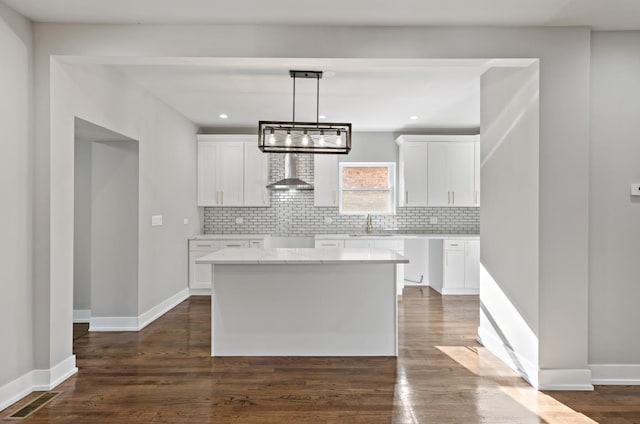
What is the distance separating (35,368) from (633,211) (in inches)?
180

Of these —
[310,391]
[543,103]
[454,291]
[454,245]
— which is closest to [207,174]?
[454,245]

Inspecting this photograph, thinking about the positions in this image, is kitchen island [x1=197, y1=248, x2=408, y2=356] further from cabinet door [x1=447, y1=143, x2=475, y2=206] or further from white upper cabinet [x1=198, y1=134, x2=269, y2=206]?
cabinet door [x1=447, y1=143, x2=475, y2=206]

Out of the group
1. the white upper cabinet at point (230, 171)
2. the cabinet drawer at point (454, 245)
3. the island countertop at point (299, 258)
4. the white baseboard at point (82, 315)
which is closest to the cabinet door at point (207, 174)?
the white upper cabinet at point (230, 171)

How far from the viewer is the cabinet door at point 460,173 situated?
259 inches

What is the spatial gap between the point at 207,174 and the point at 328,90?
2825 millimetres

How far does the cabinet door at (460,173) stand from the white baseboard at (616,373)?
378 centimetres

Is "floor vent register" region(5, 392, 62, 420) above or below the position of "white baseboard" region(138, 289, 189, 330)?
below

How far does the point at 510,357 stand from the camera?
338 centimetres

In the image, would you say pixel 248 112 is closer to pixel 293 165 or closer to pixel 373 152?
pixel 293 165

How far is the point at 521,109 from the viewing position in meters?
3.22

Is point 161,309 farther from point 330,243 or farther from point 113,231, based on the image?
point 330,243

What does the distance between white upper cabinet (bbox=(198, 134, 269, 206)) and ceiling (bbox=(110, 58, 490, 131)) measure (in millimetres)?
343

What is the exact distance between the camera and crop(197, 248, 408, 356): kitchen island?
364 centimetres

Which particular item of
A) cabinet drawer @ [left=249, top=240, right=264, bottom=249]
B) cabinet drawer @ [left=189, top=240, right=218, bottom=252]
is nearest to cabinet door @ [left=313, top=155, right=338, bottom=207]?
cabinet drawer @ [left=249, top=240, right=264, bottom=249]
